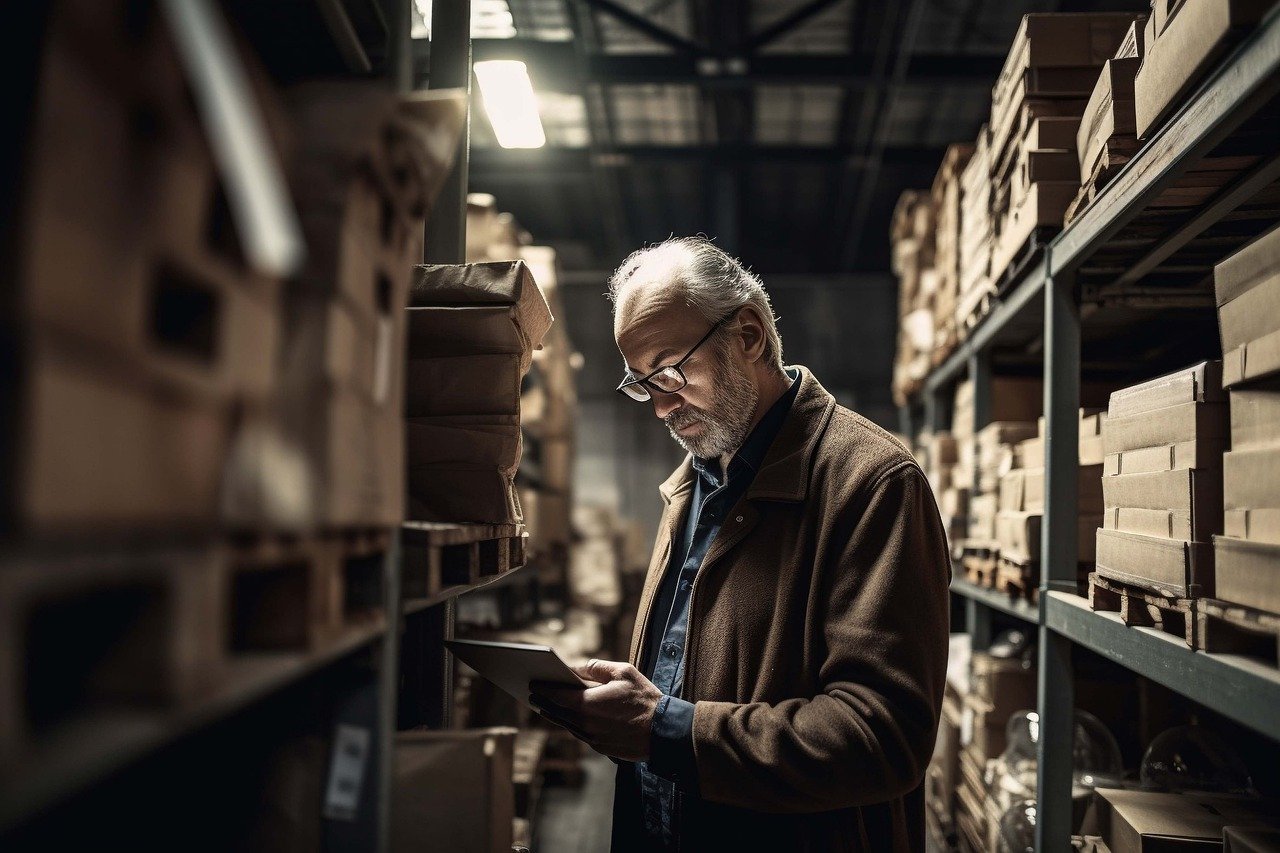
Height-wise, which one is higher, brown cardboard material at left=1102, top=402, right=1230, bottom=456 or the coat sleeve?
brown cardboard material at left=1102, top=402, right=1230, bottom=456

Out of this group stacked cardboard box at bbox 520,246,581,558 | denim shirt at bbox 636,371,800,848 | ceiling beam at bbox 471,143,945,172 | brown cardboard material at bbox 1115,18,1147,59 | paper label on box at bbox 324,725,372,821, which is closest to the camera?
paper label on box at bbox 324,725,372,821

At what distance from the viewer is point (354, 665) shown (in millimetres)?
1399

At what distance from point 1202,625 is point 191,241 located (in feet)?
6.71

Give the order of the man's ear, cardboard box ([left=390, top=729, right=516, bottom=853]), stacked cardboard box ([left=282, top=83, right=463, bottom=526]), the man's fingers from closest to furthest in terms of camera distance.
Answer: stacked cardboard box ([left=282, top=83, right=463, bottom=526]), cardboard box ([left=390, top=729, right=516, bottom=853]), the man's fingers, the man's ear

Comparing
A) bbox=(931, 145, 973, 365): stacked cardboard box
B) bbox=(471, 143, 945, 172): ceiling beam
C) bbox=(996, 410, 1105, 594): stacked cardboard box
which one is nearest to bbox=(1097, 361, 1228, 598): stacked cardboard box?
bbox=(996, 410, 1105, 594): stacked cardboard box

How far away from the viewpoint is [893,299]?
9500mm

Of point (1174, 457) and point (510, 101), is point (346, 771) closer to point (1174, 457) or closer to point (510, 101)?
point (1174, 457)

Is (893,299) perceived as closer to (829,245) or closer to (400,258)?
(829,245)

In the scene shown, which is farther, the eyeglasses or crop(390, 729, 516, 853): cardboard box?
the eyeglasses

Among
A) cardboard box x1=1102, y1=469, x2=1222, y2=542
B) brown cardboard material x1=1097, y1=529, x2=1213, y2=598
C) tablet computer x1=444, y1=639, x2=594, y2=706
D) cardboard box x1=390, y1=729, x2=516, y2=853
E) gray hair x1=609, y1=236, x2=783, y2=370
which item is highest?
gray hair x1=609, y1=236, x2=783, y2=370

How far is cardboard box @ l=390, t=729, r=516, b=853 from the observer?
5.05ft

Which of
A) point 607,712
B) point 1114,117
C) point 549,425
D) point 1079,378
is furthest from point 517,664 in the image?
point 549,425

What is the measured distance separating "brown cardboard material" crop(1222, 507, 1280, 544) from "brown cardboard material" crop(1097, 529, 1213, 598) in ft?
0.44

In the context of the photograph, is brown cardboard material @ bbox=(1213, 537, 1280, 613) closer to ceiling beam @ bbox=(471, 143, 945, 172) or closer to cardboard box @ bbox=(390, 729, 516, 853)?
cardboard box @ bbox=(390, 729, 516, 853)
